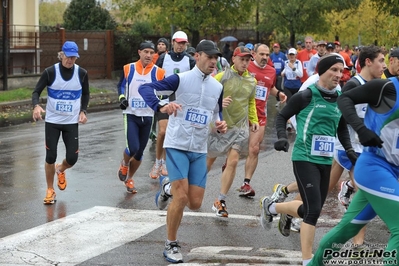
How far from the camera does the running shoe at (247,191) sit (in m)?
10.3

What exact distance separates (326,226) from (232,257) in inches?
70.1

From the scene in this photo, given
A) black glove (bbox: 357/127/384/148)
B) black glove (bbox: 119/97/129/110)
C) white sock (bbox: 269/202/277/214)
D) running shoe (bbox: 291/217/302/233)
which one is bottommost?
running shoe (bbox: 291/217/302/233)

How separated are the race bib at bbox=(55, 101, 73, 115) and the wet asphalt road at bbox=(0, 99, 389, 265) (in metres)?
1.09

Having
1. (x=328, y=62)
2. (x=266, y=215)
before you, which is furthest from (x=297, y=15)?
(x=328, y=62)

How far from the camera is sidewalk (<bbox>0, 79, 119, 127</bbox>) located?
64.7 feet

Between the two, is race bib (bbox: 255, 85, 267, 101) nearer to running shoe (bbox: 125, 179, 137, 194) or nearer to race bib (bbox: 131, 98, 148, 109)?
race bib (bbox: 131, 98, 148, 109)

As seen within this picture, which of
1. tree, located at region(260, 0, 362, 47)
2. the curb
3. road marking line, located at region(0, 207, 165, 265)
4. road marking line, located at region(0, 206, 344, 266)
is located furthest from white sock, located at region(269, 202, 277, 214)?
tree, located at region(260, 0, 362, 47)

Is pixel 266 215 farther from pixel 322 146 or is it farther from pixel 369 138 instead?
pixel 369 138

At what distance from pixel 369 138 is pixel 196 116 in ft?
7.60

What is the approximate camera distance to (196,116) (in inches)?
300

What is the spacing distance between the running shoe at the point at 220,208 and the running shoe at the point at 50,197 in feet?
6.64

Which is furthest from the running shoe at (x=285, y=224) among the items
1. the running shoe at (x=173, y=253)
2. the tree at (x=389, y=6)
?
the tree at (x=389, y=6)

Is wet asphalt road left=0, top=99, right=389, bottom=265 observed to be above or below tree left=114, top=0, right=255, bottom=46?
below

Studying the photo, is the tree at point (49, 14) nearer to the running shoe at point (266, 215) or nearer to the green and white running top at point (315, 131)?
the running shoe at point (266, 215)
